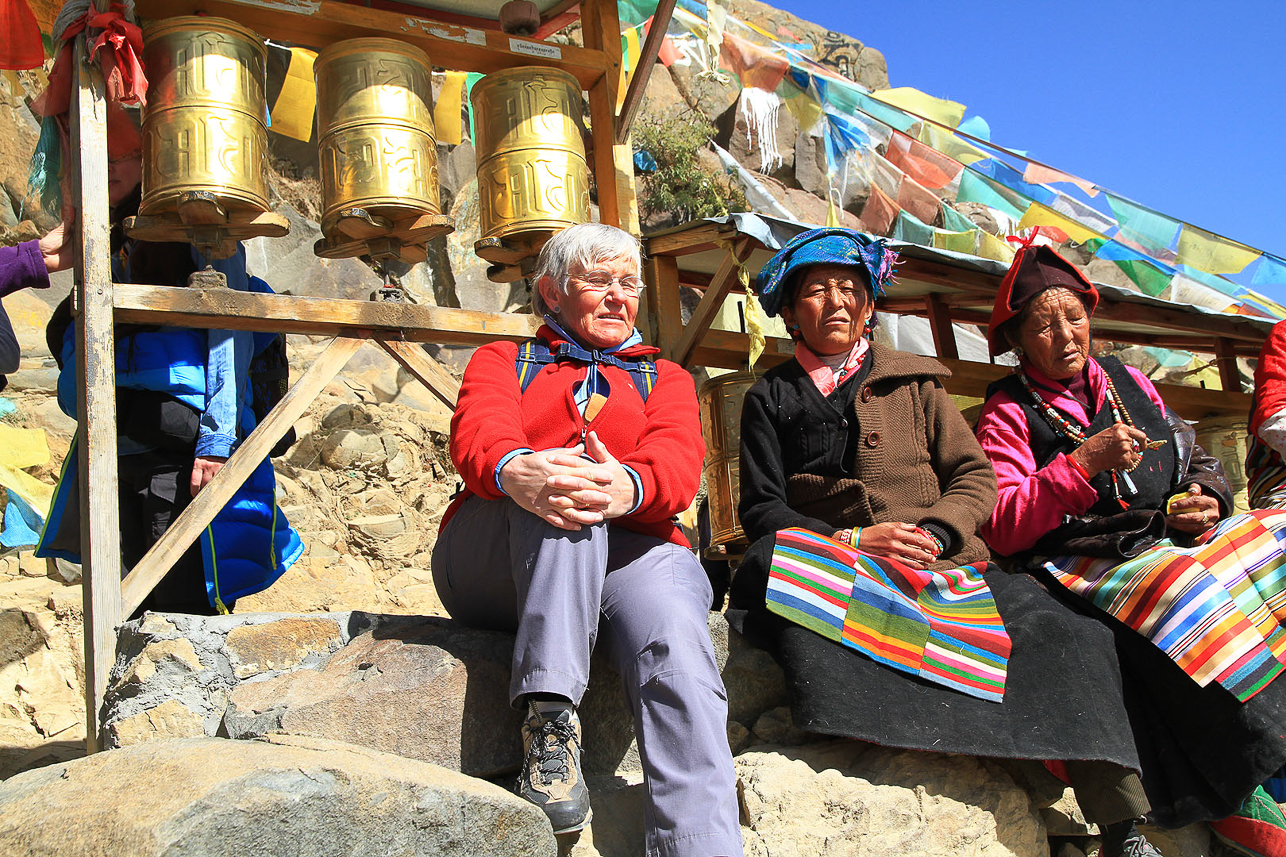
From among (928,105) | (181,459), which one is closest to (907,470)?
Answer: (181,459)

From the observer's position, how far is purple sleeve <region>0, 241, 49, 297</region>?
123 inches

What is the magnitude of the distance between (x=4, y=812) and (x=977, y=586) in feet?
7.64

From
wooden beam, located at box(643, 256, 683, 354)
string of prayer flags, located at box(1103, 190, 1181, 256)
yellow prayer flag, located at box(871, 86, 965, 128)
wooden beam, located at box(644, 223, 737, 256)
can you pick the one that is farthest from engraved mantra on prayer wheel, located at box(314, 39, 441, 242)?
yellow prayer flag, located at box(871, 86, 965, 128)

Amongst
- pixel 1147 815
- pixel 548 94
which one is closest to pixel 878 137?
pixel 548 94

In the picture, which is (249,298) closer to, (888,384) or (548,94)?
(548,94)

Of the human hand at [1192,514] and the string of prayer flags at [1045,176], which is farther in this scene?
the string of prayer flags at [1045,176]

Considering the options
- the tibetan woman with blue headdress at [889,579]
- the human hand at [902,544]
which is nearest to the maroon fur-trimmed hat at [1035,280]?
the tibetan woman with blue headdress at [889,579]

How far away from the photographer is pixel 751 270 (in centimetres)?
533

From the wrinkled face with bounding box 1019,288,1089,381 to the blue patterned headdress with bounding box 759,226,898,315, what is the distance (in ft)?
1.72

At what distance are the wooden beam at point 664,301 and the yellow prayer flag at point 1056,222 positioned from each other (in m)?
6.42

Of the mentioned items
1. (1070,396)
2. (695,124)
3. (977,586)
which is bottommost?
(977,586)

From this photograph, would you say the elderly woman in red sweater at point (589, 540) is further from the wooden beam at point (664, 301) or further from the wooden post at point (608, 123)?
the wooden beam at point (664, 301)

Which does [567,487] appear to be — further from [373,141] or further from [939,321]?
[939,321]

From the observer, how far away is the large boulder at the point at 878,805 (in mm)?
2410
